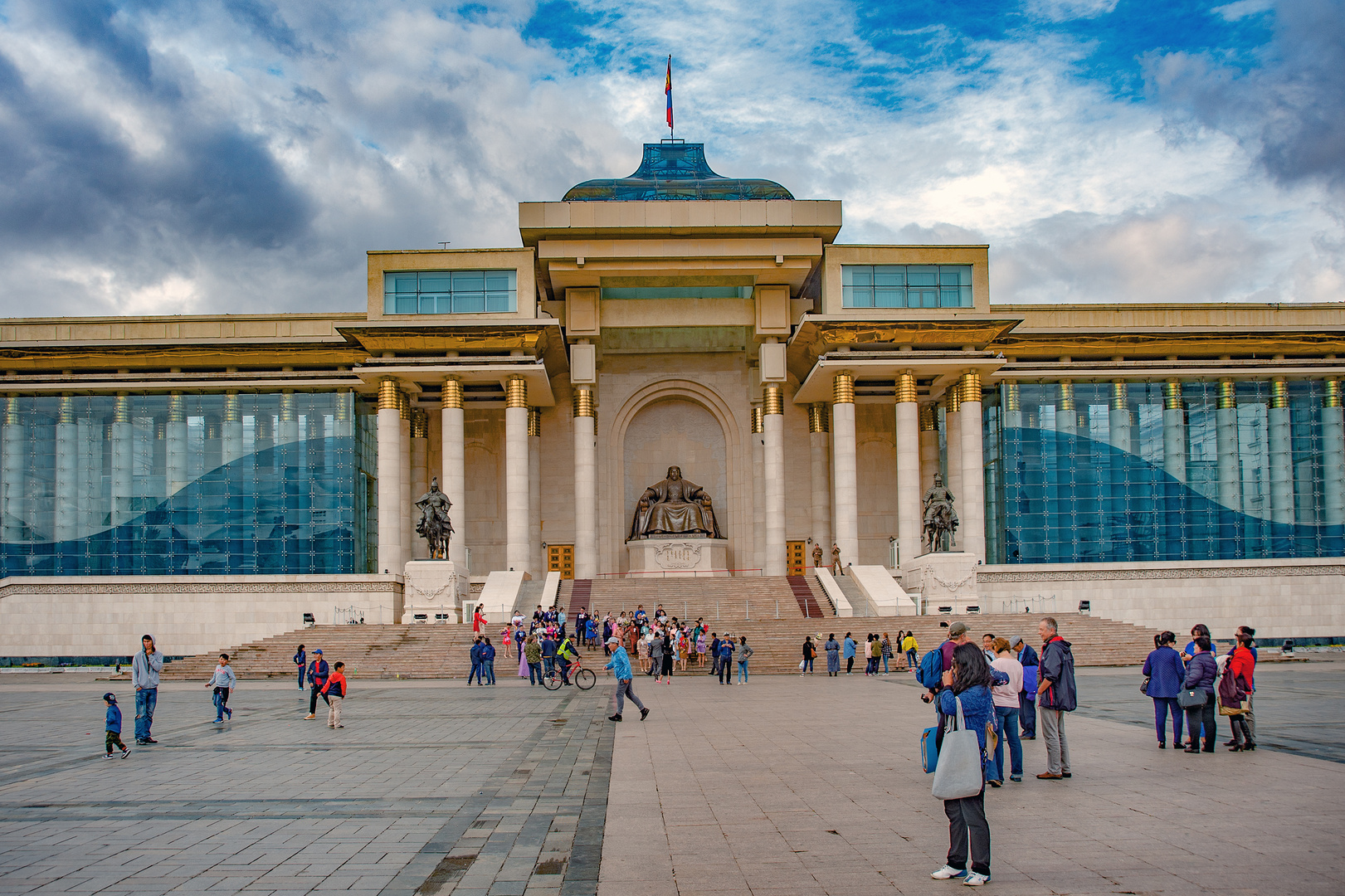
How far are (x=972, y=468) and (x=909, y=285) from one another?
Result: 26.8ft

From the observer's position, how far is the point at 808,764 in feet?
40.4

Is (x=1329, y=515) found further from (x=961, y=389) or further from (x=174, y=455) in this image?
(x=174, y=455)

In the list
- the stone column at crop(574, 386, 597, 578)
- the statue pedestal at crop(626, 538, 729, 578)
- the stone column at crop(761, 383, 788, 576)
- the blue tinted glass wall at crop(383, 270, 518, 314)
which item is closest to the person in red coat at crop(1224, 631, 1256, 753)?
the stone column at crop(761, 383, 788, 576)

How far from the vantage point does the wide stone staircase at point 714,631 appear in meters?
31.5

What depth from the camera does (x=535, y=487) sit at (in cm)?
4878

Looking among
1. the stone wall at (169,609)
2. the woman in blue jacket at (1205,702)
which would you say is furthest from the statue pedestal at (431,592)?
the woman in blue jacket at (1205,702)

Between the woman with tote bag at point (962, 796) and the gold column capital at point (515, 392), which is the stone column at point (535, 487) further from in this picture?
the woman with tote bag at point (962, 796)

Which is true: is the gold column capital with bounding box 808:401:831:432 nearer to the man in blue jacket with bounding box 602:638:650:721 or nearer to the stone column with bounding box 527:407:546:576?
the stone column with bounding box 527:407:546:576

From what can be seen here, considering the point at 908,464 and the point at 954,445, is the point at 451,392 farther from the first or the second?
the point at 954,445

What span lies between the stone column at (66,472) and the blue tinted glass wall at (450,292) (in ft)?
50.0

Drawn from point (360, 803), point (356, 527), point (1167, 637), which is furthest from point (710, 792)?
point (356, 527)

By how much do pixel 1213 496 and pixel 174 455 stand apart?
45994 mm

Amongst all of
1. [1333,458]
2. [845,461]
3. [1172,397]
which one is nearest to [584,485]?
[845,461]

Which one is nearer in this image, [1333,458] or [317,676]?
[317,676]
